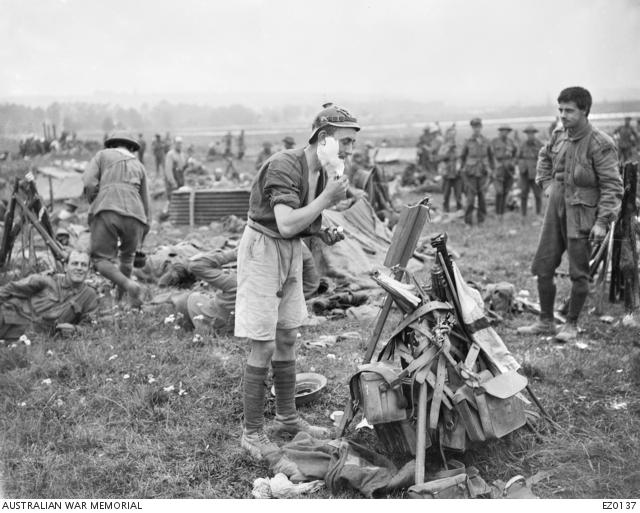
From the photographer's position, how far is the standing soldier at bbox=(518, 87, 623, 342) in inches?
205

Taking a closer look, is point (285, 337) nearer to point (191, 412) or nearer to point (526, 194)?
point (191, 412)

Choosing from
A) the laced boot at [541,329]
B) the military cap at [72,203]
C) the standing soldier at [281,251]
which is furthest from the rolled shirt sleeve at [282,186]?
the military cap at [72,203]

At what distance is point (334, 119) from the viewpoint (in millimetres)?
3359

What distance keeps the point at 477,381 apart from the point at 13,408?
3.29m

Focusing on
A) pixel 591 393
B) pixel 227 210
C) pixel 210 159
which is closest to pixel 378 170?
pixel 227 210

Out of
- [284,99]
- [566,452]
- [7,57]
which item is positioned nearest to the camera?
[566,452]

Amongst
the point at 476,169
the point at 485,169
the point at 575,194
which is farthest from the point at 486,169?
the point at 575,194

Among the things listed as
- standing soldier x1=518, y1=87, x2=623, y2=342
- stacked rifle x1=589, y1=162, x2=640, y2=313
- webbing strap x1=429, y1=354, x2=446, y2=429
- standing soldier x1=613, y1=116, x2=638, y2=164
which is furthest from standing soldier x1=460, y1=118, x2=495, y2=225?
webbing strap x1=429, y1=354, x2=446, y2=429

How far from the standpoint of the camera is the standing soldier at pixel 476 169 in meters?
13.2

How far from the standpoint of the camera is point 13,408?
172 inches

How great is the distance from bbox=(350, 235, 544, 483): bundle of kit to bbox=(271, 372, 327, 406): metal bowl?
0.95 meters

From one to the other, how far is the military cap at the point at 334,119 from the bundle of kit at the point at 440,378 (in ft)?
2.66

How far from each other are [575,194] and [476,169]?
832cm

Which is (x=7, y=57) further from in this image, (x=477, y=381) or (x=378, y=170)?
(x=378, y=170)
